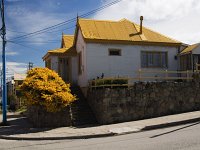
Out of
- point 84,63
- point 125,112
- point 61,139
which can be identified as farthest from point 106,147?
point 84,63

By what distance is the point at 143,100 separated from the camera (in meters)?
21.3

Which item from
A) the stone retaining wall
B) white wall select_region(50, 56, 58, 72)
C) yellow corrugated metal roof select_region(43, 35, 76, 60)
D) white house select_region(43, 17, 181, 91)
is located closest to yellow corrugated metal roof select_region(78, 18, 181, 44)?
white house select_region(43, 17, 181, 91)

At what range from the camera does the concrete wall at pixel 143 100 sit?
2055 cm

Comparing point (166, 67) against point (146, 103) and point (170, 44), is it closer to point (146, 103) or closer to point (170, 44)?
point (170, 44)

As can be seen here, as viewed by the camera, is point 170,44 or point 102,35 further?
point 170,44

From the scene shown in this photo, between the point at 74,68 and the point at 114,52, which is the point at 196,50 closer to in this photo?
the point at 114,52

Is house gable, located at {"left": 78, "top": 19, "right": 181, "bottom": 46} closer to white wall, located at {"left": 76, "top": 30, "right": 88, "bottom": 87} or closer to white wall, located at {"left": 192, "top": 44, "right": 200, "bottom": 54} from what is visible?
white wall, located at {"left": 76, "top": 30, "right": 88, "bottom": 87}

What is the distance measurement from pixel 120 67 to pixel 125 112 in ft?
17.3

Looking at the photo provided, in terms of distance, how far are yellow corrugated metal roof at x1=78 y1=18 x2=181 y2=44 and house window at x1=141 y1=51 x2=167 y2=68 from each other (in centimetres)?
98

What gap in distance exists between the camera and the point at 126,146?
41.2 ft

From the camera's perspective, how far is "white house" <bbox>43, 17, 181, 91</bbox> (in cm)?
2458

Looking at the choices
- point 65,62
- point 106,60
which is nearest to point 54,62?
point 65,62

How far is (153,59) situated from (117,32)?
3.39 m

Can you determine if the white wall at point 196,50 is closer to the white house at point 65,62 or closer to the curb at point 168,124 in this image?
the white house at point 65,62
